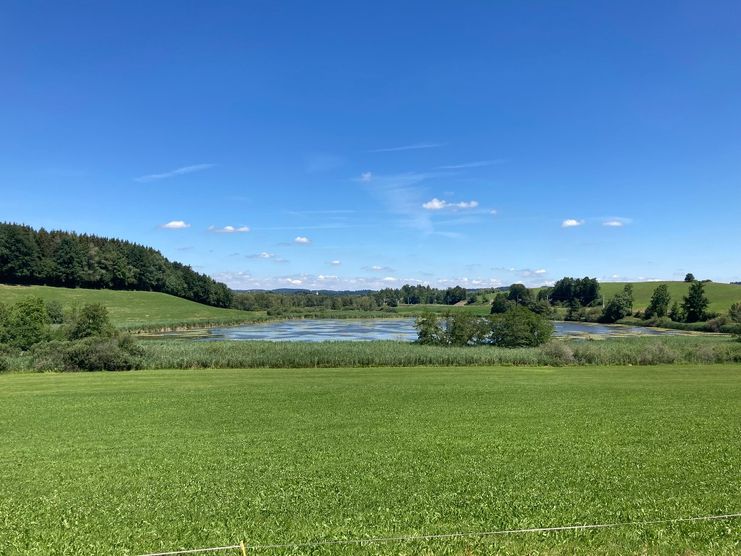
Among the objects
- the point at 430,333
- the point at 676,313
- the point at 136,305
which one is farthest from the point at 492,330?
the point at 136,305

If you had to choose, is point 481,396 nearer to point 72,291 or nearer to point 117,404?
point 117,404

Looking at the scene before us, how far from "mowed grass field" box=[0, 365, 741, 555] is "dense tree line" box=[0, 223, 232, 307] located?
A: 105 m

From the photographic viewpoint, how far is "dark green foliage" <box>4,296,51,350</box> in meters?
47.8

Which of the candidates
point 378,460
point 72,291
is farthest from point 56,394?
point 72,291

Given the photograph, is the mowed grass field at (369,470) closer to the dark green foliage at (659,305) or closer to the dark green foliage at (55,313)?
the dark green foliage at (55,313)

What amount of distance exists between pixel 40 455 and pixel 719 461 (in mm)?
17585

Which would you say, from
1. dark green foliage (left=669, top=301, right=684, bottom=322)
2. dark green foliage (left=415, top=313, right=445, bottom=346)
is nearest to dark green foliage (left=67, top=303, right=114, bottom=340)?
dark green foliage (left=415, top=313, right=445, bottom=346)

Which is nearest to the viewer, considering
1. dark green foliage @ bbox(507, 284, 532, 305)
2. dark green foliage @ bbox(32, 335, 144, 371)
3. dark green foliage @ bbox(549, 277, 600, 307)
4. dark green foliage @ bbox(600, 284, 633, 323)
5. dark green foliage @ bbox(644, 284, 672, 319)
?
dark green foliage @ bbox(32, 335, 144, 371)

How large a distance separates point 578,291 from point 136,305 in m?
129

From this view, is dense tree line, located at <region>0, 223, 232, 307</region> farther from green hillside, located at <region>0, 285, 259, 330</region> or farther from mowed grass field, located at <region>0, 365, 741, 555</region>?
mowed grass field, located at <region>0, 365, 741, 555</region>

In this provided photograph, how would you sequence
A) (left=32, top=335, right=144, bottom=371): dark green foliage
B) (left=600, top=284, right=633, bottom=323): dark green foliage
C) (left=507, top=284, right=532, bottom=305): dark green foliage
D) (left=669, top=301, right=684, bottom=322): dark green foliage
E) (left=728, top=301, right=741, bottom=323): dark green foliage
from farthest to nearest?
(left=507, top=284, right=532, bottom=305): dark green foliage, (left=600, top=284, right=633, bottom=323): dark green foliage, (left=669, top=301, right=684, bottom=322): dark green foliage, (left=728, top=301, right=741, bottom=323): dark green foliage, (left=32, top=335, right=144, bottom=371): dark green foliage

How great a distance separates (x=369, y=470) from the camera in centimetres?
1148

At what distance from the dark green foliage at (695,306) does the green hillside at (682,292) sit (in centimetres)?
224

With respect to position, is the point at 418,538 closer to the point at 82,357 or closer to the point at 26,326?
the point at 82,357
